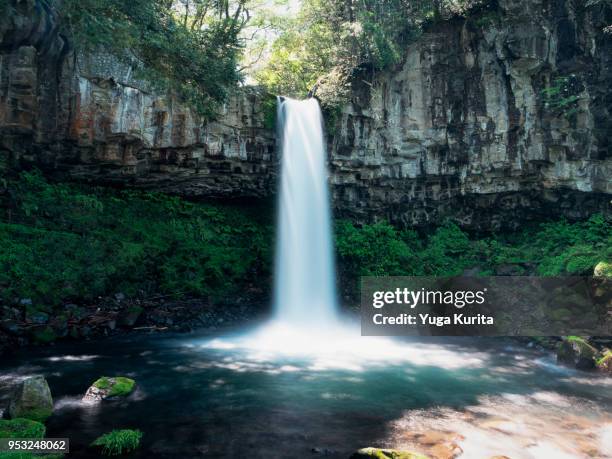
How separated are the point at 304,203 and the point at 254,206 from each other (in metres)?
3.71

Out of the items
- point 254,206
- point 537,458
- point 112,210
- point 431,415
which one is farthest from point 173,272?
point 537,458

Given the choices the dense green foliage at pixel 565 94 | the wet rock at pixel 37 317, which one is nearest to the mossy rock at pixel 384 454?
the wet rock at pixel 37 317

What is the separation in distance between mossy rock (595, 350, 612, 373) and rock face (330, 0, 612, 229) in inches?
466

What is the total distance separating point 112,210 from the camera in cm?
2053

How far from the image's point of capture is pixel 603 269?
51.4 ft

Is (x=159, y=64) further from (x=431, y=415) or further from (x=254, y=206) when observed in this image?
(x=431, y=415)

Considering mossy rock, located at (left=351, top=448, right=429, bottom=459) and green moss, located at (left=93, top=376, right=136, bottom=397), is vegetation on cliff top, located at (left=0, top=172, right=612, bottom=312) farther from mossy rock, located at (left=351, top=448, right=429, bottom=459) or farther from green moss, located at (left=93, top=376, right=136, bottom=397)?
mossy rock, located at (left=351, top=448, right=429, bottom=459)

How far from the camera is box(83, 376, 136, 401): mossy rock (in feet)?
30.9

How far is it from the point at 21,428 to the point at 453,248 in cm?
2210

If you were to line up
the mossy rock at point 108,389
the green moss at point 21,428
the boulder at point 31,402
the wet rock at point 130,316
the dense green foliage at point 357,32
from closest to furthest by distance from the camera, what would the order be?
1. the green moss at point 21,428
2. the boulder at point 31,402
3. the mossy rock at point 108,389
4. the wet rock at point 130,316
5. the dense green foliage at point 357,32

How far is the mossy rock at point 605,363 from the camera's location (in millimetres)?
12441

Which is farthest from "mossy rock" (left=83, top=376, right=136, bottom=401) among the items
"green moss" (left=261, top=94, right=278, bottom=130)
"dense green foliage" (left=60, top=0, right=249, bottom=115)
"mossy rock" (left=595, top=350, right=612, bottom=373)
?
"green moss" (left=261, top=94, right=278, bottom=130)

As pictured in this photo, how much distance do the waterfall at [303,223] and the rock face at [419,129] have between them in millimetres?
956

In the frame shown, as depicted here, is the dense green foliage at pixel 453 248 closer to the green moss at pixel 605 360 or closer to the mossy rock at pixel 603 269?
the mossy rock at pixel 603 269
